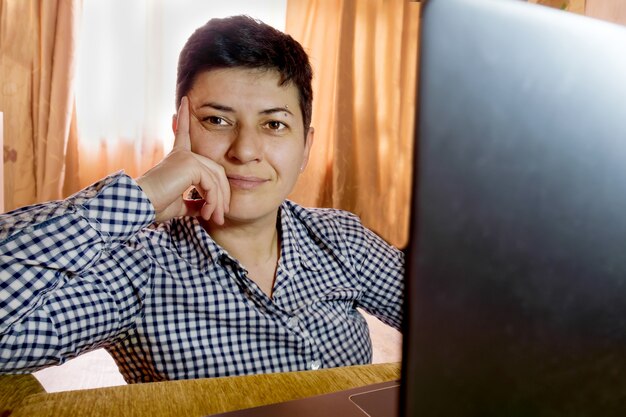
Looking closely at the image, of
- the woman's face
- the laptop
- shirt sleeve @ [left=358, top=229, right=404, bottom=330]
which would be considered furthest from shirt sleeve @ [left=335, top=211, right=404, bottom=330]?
the laptop

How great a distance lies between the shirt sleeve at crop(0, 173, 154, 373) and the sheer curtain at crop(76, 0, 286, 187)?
1.85 metres

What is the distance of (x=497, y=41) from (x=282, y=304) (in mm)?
791

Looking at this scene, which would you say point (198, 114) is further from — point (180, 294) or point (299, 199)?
point (299, 199)

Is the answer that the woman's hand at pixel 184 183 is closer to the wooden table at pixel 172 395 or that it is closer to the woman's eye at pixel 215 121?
the woman's eye at pixel 215 121

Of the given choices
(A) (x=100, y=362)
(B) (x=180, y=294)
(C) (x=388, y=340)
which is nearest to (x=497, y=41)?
(B) (x=180, y=294)

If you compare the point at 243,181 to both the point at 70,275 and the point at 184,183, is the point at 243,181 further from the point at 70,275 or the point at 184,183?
the point at 70,275

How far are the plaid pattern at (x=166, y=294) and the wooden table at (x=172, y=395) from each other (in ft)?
0.59

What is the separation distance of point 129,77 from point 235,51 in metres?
1.80

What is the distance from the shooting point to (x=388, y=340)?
227 cm

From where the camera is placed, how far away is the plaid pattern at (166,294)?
767 millimetres

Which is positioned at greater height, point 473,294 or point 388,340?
point 473,294

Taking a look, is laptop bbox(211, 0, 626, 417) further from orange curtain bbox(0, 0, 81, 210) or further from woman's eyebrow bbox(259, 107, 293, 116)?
orange curtain bbox(0, 0, 81, 210)

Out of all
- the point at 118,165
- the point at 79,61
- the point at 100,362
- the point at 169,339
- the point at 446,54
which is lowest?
the point at 100,362

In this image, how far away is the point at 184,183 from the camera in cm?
90
